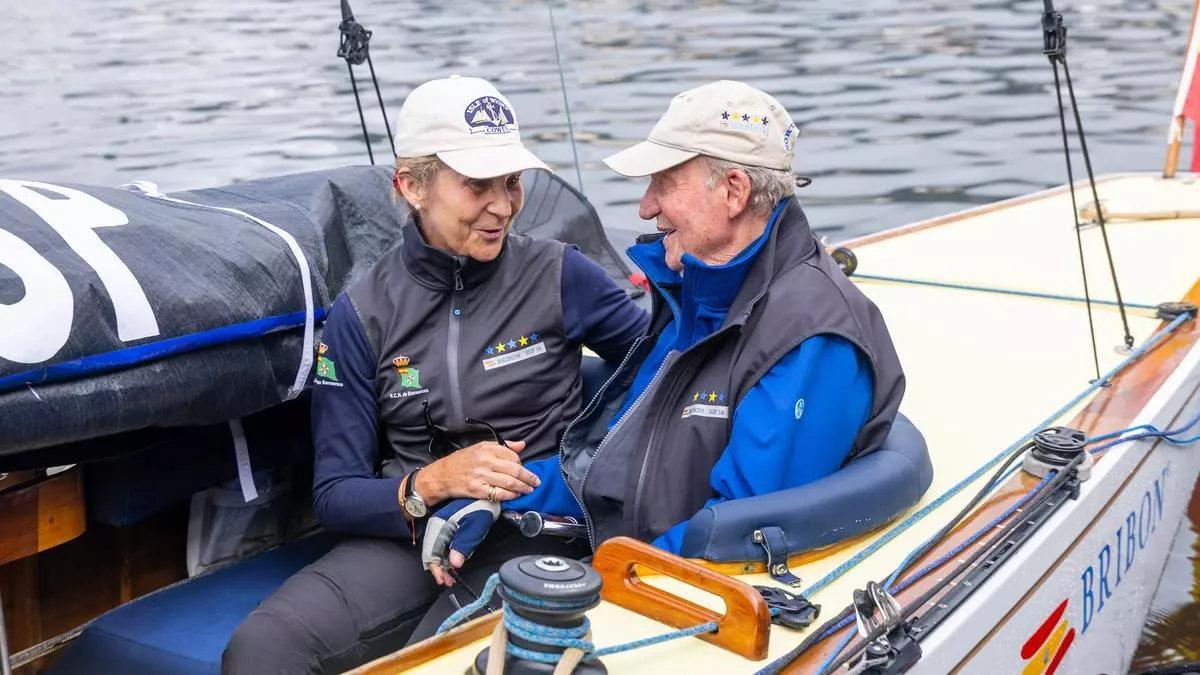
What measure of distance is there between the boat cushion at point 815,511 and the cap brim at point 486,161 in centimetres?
72

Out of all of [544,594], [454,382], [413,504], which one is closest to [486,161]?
[454,382]

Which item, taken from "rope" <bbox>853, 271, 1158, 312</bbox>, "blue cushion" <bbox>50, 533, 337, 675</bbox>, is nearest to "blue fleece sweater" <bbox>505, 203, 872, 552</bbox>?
"blue cushion" <bbox>50, 533, 337, 675</bbox>

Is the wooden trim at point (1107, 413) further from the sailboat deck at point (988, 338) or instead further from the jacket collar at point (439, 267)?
the jacket collar at point (439, 267)

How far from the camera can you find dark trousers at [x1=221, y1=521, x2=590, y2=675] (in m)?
2.21

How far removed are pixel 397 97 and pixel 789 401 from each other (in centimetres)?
1042

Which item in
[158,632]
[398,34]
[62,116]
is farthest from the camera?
[398,34]

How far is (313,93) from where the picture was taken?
43.3ft

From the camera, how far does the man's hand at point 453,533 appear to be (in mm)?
2338

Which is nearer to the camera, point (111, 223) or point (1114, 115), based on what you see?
point (111, 223)

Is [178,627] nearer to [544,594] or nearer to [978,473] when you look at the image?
[544,594]

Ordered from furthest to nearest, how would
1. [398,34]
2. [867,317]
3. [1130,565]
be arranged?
[398,34], [1130,565], [867,317]

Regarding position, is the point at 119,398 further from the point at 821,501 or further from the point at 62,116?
the point at 62,116

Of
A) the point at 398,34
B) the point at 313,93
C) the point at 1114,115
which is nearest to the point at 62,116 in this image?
the point at 313,93

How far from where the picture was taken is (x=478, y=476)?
2.32 metres
